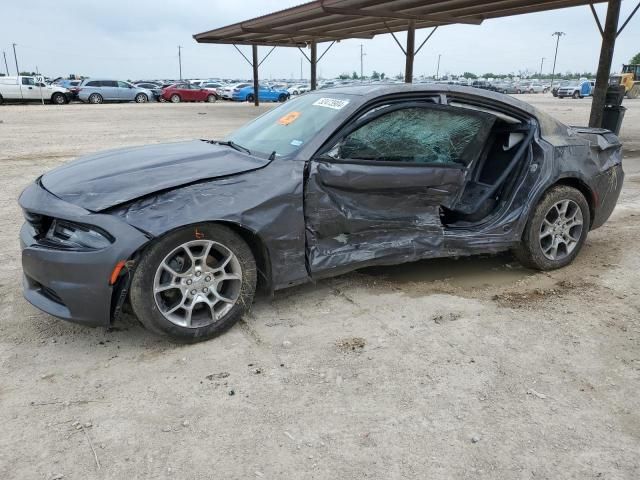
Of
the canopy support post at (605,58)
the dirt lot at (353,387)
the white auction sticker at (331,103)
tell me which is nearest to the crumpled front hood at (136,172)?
the white auction sticker at (331,103)

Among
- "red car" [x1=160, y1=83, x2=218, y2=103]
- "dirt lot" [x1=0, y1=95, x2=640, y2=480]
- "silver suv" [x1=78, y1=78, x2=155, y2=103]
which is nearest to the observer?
"dirt lot" [x1=0, y1=95, x2=640, y2=480]

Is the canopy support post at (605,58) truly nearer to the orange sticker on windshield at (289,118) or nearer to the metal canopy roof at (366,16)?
the metal canopy roof at (366,16)

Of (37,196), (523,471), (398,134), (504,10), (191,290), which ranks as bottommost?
(523,471)

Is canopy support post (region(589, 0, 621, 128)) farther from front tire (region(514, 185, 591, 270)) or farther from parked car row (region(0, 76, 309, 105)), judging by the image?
parked car row (region(0, 76, 309, 105))

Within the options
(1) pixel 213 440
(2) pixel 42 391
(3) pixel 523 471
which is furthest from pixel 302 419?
(2) pixel 42 391

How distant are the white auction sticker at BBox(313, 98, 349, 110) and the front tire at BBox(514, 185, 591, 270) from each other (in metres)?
1.85

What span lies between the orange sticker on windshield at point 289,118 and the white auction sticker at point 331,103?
18 centimetres

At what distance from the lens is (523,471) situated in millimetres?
2229

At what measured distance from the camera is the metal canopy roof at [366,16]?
41.8 ft

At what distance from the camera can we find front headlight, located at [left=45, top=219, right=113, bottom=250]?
289 centimetres

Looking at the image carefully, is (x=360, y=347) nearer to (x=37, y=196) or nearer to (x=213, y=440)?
(x=213, y=440)

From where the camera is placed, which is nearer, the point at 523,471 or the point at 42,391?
the point at 523,471

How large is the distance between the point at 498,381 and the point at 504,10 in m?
13.4

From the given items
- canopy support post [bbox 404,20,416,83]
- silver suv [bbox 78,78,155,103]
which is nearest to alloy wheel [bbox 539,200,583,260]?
canopy support post [bbox 404,20,416,83]
